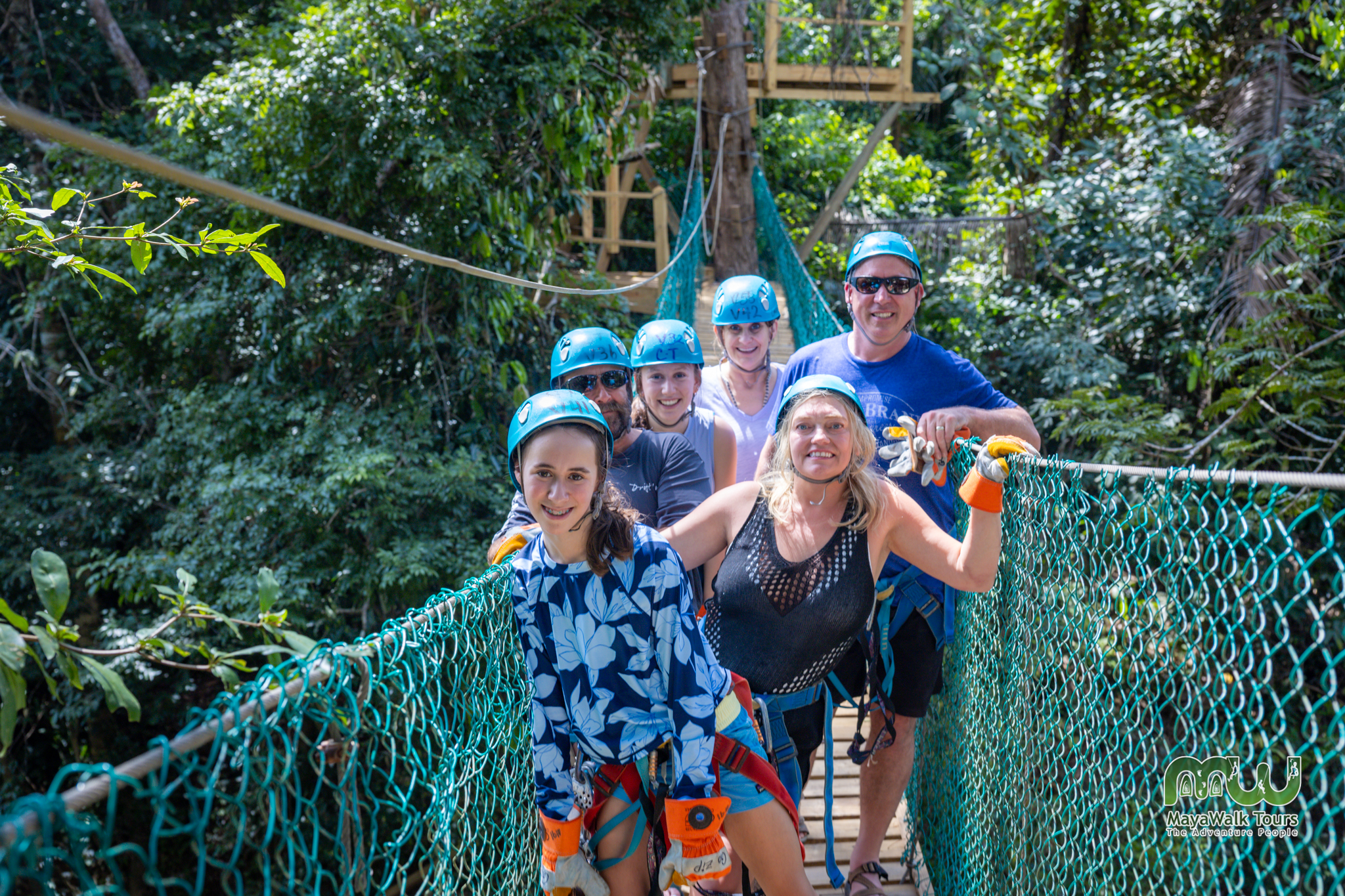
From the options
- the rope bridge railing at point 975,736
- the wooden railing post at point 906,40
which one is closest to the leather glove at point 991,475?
the rope bridge railing at point 975,736

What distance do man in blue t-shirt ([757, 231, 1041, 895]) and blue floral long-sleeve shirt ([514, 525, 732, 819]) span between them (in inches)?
20.7

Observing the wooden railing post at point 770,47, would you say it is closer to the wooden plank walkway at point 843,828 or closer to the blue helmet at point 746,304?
the blue helmet at point 746,304

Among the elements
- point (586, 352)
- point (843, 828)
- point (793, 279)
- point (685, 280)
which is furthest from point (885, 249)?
point (793, 279)

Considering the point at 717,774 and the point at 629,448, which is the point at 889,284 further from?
the point at 717,774

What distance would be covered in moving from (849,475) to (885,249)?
0.73 m

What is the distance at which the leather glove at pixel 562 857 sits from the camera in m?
1.43

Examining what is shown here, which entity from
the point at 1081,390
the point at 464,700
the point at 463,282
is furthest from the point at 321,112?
the point at 1081,390

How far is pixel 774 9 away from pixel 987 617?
23.4 ft

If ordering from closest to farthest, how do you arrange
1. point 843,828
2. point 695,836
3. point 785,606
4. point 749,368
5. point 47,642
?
point 47,642
point 695,836
point 785,606
point 843,828
point 749,368

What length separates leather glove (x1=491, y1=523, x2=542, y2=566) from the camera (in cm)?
157

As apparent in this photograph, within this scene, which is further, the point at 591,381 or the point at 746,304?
the point at 746,304

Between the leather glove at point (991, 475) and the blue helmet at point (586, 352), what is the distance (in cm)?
94

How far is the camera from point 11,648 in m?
1.05

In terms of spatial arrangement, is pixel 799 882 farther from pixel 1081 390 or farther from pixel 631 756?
pixel 1081 390
